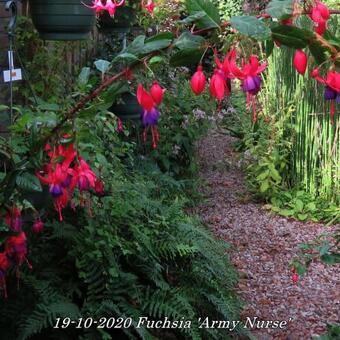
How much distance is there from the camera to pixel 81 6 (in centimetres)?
212

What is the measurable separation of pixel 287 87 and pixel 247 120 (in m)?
0.58

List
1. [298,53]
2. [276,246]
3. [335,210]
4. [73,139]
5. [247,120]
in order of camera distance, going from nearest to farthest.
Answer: [298,53]
[73,139]
[276,246]
[335,210]
[247,120]

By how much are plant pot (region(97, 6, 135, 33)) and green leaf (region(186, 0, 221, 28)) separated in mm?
1913

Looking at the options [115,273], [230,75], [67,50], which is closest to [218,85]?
[230,75]

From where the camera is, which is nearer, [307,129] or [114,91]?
[114,91]

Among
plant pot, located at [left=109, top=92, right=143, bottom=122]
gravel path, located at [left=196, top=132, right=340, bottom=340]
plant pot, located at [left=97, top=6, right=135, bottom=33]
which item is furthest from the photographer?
plant pot, located at [left=109, top=92, right=143, bottom=122]

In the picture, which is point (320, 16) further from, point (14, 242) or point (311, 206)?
point (311, 206)

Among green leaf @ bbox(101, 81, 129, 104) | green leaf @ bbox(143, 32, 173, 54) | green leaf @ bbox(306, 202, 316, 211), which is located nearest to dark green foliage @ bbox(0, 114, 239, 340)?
green leaf @ bbox(101, 81, 129, 104)

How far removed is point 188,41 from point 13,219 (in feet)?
2.13

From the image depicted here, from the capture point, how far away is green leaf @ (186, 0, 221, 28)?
1.08 meters

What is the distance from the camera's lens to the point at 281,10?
108 centimetres

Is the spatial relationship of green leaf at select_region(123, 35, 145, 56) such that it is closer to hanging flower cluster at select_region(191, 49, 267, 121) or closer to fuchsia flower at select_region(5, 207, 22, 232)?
hanging flower cluster at select_region(191, 49, 267, 121)

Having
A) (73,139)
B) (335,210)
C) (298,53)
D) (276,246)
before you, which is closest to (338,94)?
(298,53)

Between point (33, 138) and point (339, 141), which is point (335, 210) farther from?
point (33, 138)
